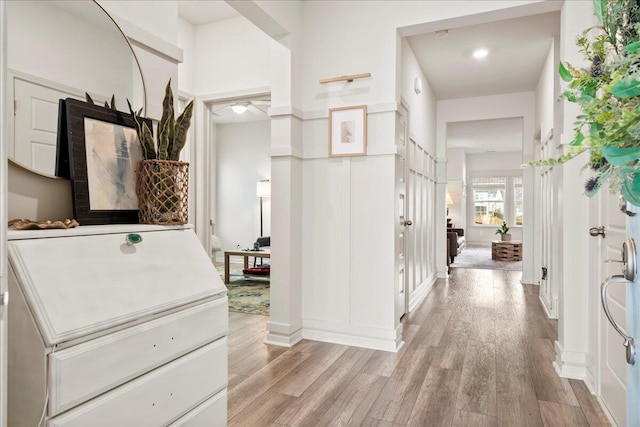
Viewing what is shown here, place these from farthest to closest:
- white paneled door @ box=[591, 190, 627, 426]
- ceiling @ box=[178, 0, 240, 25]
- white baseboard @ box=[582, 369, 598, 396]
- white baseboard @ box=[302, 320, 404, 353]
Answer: ceiling @ box=[178, 0, 240, 25] < white baseboard @ box=[302, 320, 404, 353] < white baseboard @ box=[582, 369, 598, 396] < white paneled door @ box=[591, 190, 627, 426]

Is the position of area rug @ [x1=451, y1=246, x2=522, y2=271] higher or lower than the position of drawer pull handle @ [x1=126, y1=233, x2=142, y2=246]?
lower

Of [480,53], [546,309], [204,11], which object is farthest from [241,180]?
[546,309]

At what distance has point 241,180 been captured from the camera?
7.86 meters

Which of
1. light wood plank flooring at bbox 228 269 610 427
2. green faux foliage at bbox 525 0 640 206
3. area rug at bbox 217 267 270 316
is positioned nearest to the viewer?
green faux foliage at bbox 525 0 640 206

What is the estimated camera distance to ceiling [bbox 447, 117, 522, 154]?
25.3 ft

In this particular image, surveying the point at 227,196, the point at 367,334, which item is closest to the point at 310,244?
the point at 367,334

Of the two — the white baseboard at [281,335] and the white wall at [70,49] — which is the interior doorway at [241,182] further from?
the white wall at [70,49]

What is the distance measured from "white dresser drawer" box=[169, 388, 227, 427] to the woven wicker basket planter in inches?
27.5

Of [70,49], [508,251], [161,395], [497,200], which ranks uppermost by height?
[70,49]

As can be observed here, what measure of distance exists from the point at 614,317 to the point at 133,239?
220 centimetres

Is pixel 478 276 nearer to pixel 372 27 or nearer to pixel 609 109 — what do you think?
pixel 372 27

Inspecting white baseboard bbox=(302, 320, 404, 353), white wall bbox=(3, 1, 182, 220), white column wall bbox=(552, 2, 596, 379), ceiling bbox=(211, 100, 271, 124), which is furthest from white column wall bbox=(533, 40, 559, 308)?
ceiling bbox=(211, 100, 271, 124)

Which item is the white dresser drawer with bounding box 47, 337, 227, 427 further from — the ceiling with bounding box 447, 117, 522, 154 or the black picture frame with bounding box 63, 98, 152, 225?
the ceiling with bounding box 447, 117, 522, 154

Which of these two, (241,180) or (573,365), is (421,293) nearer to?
(573,365)
